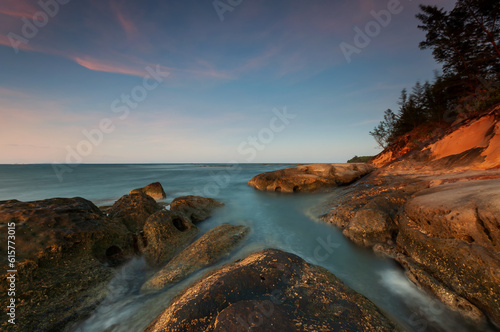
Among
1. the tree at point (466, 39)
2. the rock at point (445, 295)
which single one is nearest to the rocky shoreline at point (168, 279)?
the rock at point (445, 295)

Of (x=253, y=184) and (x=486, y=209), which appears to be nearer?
(x=486, y=209)

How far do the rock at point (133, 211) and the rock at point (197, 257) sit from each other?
2.65 m

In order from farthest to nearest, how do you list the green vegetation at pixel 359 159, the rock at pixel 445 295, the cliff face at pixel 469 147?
the green vegetation at pixel 359 159 < the cliff face at pixel 469 147 < the rock at pixel 445 295

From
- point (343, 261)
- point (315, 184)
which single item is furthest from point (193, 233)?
point (315, 184)

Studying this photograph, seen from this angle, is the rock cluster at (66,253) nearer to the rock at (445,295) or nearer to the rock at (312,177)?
the rock at (445,295)

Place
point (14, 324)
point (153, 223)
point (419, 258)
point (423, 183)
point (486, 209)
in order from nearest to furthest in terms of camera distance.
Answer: point (14, 324) → point (486, 209) → point (419, 258) → point (153, 223) → point (423, 183)

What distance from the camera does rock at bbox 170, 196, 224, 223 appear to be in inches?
338

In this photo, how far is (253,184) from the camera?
786 inches

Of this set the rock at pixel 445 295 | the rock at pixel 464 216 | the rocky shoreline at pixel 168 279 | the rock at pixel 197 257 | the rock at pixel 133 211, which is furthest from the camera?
the rock at pixel 133 211

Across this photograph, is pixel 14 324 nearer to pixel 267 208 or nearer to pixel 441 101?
pixel 267 208

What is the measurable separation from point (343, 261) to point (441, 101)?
1025 inches

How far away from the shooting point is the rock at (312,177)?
15.6 m

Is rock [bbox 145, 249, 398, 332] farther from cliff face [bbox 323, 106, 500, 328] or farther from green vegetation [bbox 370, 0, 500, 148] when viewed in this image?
green vegetation [bbox 370, 0, 500, 148]

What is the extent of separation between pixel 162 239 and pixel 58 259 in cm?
223
